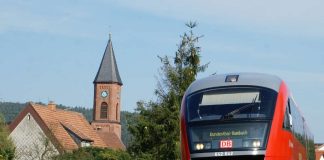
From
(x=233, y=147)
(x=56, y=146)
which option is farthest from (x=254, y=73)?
(x=56, y=146)

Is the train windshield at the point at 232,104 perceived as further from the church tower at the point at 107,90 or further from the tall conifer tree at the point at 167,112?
the church tower at the point at 107,90

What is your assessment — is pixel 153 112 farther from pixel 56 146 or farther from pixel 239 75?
pixel 56 146

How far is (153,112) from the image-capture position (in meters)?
32.1

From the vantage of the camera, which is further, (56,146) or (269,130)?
(56,146)

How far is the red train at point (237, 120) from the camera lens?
17.1 m

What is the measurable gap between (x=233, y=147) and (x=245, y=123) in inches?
25.2

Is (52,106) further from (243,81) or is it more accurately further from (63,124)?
(243,81)

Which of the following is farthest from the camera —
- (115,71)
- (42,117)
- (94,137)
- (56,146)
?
(115,71)

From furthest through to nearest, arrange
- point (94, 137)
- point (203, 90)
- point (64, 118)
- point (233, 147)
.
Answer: point (94, 137) < point (64, 118) < point (203, 90) < point (233, 147)

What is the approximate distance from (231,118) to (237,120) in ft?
0.48

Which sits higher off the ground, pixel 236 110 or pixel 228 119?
pixel 236 110

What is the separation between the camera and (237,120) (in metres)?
17.3

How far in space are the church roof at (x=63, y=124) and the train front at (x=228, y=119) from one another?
165ft

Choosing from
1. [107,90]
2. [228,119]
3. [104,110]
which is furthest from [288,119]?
[107,90]
